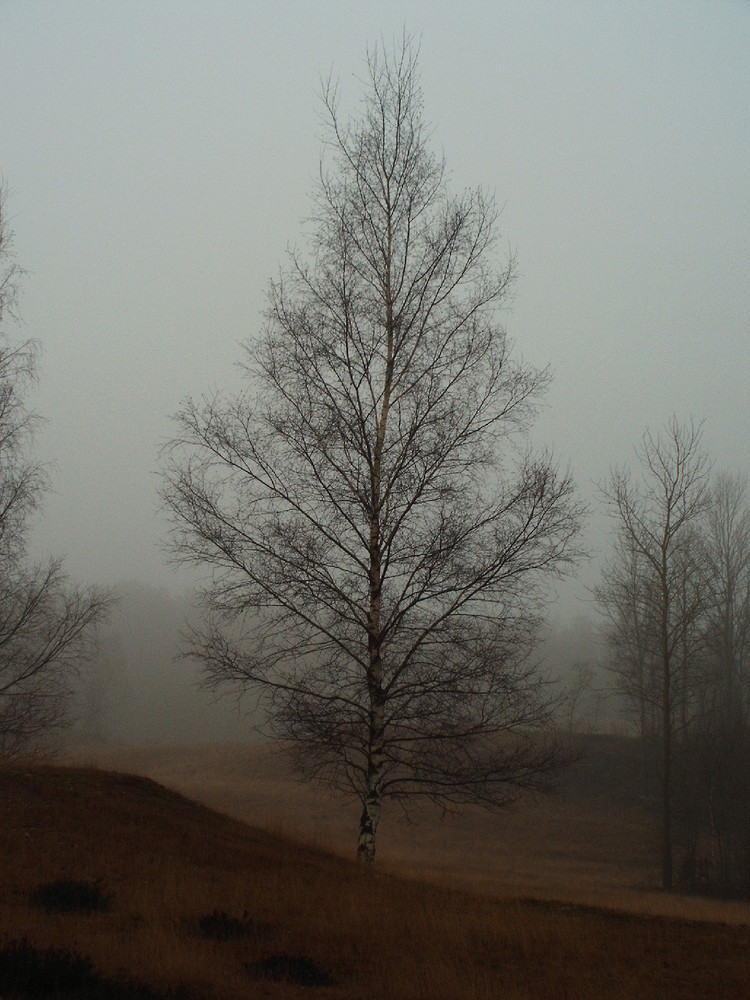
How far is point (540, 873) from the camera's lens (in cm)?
2045

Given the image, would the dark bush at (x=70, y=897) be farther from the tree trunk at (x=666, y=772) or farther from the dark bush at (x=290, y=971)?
the tree trunk at (x=666, y=772)

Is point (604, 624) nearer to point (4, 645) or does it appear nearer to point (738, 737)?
point (738, 737)

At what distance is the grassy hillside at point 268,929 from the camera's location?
5.21 meters

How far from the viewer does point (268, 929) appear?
A: 654 centimetres

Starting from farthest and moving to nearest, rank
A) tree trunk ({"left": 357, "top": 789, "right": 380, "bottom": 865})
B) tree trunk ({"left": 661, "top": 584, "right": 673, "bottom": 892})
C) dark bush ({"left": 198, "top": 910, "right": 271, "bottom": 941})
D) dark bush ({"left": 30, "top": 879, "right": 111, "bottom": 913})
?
tree trunk ({"left": 661, "top": 584, "right": 673, "bottom": 892}), tree trunk ({"left": 357, "top": 789, "right": 380, "bottom": 865}), dark bush ({"left": 30, "top": 879, "right": 111, "bottom": 913}), dark bush ({"left": 198, "top": 910, "right": 271, "bottom": 941})

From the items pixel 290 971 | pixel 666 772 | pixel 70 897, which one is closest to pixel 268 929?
pixel 290 971

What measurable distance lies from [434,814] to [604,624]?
404 inches

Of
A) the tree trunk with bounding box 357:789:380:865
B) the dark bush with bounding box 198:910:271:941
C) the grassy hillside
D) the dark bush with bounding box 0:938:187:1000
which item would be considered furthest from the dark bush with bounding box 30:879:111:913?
the tree trunk with bounding box 357:789:380:865

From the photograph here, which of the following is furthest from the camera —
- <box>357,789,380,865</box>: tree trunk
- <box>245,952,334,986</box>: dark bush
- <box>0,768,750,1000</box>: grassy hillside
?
<box>357,789,380,865</box>: tree trunk

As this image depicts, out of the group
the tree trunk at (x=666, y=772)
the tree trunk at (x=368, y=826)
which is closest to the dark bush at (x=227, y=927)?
the tree trunk at (x=368, y=826)

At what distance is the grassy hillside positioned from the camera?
521cm

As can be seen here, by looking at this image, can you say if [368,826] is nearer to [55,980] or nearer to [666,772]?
[55,980]

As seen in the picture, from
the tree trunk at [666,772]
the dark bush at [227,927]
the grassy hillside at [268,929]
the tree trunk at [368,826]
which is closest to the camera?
the grassy hillside at [268,929]

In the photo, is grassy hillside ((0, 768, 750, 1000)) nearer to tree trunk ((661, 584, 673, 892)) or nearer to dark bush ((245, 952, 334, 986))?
dark bush ((245, 952, 334, 986))
